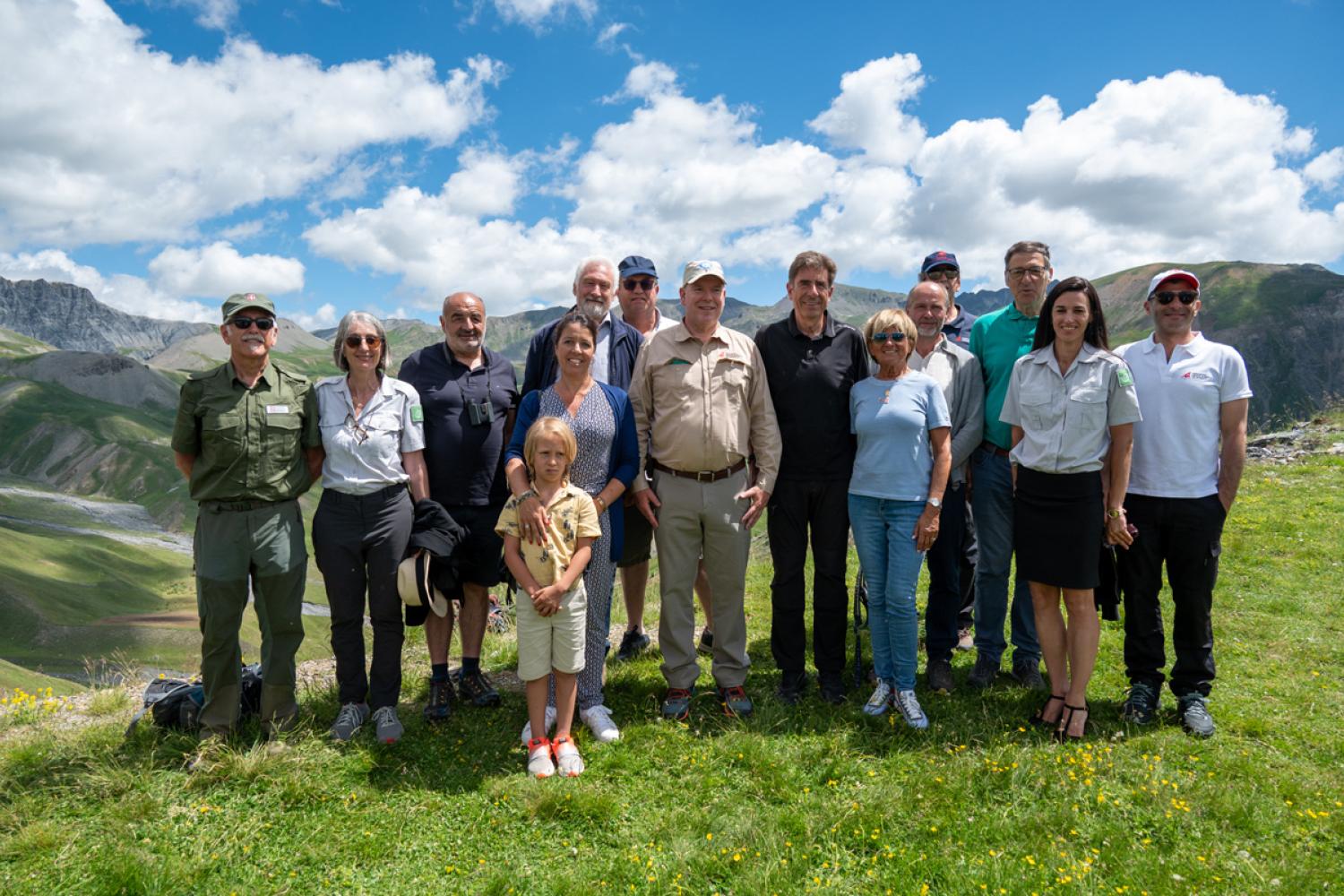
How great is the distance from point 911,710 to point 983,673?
130 centimetres

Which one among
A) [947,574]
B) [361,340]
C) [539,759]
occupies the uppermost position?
[361,340]

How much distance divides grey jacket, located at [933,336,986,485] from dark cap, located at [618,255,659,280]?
3.09 metres

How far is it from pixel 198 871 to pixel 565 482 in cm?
352

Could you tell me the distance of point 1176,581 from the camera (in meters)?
6.27

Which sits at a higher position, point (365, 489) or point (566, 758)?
point (365, 489)

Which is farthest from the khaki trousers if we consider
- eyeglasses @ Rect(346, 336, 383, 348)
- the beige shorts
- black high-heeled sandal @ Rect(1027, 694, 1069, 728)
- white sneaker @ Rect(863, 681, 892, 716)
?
eyeglasses @ Rect(346, 336, 383, 348)

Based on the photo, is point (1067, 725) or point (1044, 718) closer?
point (1067, 725)

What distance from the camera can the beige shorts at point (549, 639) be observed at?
5.89 m

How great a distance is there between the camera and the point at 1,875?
4555mm

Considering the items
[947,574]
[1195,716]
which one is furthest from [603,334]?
[1195,716]

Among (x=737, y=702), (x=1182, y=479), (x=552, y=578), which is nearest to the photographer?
(x=552, y=578)

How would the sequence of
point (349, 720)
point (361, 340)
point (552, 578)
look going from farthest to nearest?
point (349, 720)
point (361, 340)
point (552, 578)

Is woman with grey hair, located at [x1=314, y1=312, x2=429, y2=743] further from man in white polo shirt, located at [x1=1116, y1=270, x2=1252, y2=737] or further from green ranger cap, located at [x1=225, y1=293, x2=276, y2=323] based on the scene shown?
man in white polo shirt, located at [x1=1116, y1=270, x2=1252, y2=737]

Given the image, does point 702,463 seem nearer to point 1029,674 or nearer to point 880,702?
point 880,702
